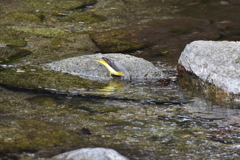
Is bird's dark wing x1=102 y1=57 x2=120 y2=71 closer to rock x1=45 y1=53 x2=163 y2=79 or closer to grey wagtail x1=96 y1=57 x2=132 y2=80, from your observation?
grey wagtail x1=96 y1=57 x2=132 y2=80

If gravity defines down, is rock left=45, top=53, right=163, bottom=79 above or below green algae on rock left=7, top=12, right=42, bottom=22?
below

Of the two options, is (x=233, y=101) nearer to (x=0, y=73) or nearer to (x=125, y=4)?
(x=0, y=73)

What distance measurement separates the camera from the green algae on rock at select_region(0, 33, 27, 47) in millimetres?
7737

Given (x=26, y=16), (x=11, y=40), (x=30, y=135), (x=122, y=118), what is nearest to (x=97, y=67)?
(x=122, y=118)

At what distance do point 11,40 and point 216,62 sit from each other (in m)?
4.58

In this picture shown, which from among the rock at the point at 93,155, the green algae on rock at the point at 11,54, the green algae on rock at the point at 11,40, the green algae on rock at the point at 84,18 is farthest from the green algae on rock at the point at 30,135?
the green algae on rock at the point at 84,18

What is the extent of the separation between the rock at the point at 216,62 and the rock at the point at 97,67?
68cm

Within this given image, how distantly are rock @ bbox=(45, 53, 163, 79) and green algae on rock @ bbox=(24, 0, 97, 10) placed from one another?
14.5 ft

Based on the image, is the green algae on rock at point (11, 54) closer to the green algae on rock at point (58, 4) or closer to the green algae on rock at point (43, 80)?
the green algae on rock at point (43, 80)

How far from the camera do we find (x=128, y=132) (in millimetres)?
4012

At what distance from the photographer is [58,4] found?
10898 mm

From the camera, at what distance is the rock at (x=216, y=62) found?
5242 mm

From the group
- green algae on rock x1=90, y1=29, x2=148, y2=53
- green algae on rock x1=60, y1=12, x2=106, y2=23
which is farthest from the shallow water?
green algae on rock x1=60, y1=12, x2=106, y2=23

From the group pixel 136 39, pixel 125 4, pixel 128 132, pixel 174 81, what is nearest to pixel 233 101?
pixel 174 81
